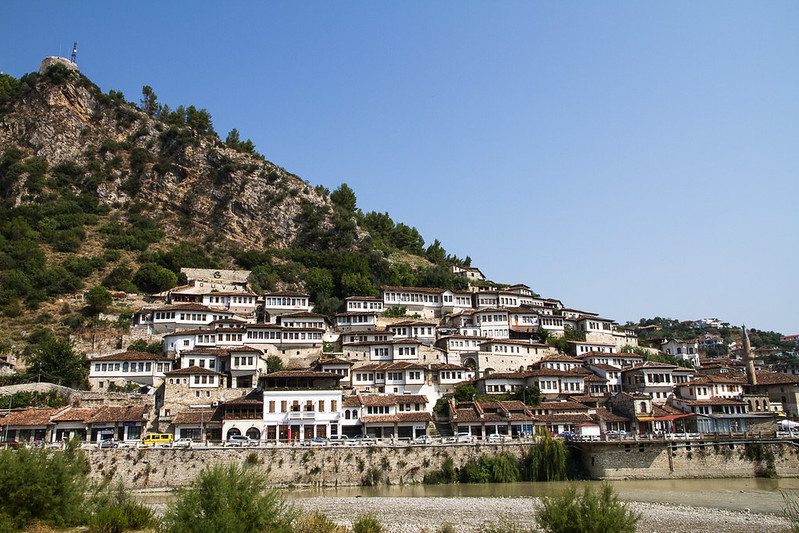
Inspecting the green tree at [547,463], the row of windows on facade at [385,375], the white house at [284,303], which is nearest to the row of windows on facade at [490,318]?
the row of windows on facade at [385,375]

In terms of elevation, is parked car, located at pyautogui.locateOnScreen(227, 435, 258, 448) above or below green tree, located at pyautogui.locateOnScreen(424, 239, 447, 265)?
below

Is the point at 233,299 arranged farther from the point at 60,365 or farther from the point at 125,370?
the point at 60,365

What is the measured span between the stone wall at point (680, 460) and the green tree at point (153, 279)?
177ft

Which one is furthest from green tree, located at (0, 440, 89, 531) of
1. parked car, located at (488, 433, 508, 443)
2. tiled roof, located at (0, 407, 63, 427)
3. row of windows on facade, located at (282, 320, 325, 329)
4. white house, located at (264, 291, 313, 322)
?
white house, located at (264, 291, 313, 322)

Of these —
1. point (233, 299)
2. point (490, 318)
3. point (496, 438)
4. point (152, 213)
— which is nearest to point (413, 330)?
point (490, 318)

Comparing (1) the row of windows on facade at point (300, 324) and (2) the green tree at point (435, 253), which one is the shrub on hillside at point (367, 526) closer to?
(1) the row of windows on facade at point (300, 324)

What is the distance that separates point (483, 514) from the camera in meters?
31.4

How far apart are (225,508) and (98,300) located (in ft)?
184

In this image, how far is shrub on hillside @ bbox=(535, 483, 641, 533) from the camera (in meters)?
17.8

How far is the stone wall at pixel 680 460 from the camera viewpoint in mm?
43531

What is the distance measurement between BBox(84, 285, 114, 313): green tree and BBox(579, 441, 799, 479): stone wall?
51.3 m

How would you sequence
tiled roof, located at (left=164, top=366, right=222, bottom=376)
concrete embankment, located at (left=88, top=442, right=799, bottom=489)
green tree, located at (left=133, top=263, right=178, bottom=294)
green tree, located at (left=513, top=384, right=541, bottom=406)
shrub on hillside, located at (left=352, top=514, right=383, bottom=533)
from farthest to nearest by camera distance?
green tree, located at (left=133, top=263, right=178, bottom=294) → green tree, located at (left=513, top=384, right=541, bottom=406) → tiled roof, located at (left=164, top=366, right=222, bottom=376) → concrete embankment, located at (left=88, top=442, right=799, bottom=489) → shrub on hillside, located at (left=352, top=514, right=383, bottom=533)

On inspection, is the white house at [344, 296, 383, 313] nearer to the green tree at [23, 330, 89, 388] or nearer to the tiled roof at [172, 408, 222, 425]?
the tiled roof at [172, 408, 222, 425]

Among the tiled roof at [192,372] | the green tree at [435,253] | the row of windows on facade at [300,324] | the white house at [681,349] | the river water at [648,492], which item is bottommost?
the river water at [648,492]
